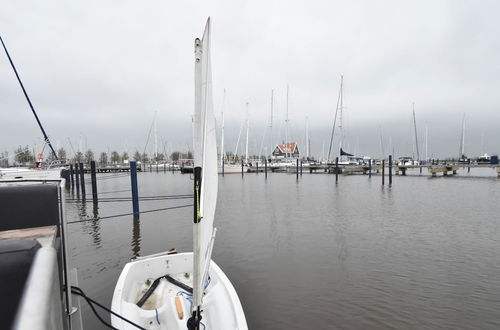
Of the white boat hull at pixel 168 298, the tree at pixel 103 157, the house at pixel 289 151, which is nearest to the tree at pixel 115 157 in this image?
the tree at pixel 103 157

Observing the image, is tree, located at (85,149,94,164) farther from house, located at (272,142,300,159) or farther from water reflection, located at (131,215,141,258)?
water reflection, located at (131,215,141,258)

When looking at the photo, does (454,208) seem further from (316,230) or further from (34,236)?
(34,236)

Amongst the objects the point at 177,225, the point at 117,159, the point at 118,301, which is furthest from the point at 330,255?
the point at 117,159

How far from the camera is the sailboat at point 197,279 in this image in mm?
2967

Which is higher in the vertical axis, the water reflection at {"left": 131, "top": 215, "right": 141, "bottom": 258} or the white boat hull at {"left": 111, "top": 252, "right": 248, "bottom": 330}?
the white boat hull at {"left": 111, "top": 252, "right": 248, "bottom": 330}

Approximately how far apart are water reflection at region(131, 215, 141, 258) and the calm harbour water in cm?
4

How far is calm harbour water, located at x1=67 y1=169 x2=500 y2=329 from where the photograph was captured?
5.67 metres

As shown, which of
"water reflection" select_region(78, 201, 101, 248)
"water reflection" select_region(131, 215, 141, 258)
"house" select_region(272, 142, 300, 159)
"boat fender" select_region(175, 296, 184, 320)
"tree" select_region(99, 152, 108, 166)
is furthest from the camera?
"tree" select_region(99, 152, 108, 166)

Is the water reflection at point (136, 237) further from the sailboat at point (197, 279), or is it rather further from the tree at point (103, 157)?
the tree at point (103, 157)

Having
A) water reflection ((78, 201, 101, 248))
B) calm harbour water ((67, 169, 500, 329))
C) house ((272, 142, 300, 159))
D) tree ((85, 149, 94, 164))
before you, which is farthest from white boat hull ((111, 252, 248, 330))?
tree ((85, 149, 94, 164))

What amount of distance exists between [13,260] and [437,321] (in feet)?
23.6

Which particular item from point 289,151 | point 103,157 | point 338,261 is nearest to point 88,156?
point 103,157

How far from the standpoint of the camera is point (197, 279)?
10.0 feet

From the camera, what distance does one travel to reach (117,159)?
12044 cm
